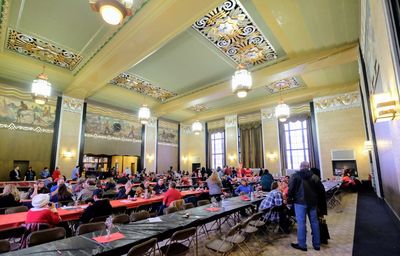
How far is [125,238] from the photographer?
8.39ft

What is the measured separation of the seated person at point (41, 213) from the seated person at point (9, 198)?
2.09 meters

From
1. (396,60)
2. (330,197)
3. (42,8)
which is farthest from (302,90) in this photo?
(42,8)

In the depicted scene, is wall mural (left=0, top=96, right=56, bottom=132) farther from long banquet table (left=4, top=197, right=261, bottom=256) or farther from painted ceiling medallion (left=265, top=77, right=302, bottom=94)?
painted ceiling medallion (left=265, top=77, right=302, bottom=94)

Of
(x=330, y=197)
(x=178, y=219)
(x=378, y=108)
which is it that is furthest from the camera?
(x=330, y=197)

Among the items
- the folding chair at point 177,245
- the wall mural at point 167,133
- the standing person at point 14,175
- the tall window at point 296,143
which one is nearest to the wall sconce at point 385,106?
the folding chair at point 177,245

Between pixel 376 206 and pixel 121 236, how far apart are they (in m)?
8.28

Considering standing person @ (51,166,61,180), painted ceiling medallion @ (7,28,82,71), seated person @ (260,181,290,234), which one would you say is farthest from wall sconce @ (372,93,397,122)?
standing person @ (51,166,61,180)

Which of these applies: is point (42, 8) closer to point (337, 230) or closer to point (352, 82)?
point (337, 230)

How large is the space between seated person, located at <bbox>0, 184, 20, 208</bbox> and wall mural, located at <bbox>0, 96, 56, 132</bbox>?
6.54 meters

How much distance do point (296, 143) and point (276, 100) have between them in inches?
125

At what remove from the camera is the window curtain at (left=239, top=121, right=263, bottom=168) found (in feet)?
49.0

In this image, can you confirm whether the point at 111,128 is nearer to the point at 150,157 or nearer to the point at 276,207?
the point at 150,157

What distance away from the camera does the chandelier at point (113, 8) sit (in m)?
2.82

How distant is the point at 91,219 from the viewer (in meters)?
3.67
